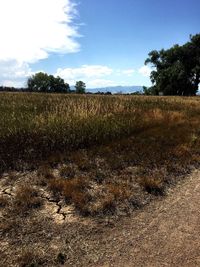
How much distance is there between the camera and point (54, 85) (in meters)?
109

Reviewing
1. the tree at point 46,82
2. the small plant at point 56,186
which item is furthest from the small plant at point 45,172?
the tree at point 46,82

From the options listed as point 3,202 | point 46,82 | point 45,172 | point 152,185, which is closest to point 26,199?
point 3,202

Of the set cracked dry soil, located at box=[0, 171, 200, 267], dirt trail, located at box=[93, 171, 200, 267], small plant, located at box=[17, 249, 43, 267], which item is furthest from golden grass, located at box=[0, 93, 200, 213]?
small plant, located at box=[17, 249, 43, 267]

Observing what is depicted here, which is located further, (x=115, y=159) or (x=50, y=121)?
(x=50, y=121)

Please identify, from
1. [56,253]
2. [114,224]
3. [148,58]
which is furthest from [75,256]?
[148,58]

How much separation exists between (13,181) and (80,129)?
459 centimetres

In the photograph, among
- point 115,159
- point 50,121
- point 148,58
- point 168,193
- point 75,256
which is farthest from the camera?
point 148,58

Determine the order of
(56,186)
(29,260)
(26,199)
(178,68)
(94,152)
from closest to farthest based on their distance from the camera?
→ (29,260)
(26,199)
(56,186)
(94,152)
(178,68)

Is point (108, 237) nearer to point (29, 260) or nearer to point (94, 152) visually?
point (29, 260)

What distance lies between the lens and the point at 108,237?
5.07 metres

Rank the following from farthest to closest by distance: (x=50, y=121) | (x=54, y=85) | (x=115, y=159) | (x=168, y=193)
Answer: (x=54, y=85) < (x=50, y=121) < (x=115, y=159) < (x=168, y=193)

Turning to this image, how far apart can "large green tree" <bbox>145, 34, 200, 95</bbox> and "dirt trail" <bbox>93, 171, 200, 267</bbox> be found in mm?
49273

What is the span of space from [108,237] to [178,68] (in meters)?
51.9

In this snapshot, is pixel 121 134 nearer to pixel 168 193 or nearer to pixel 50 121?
pixel 50 121
